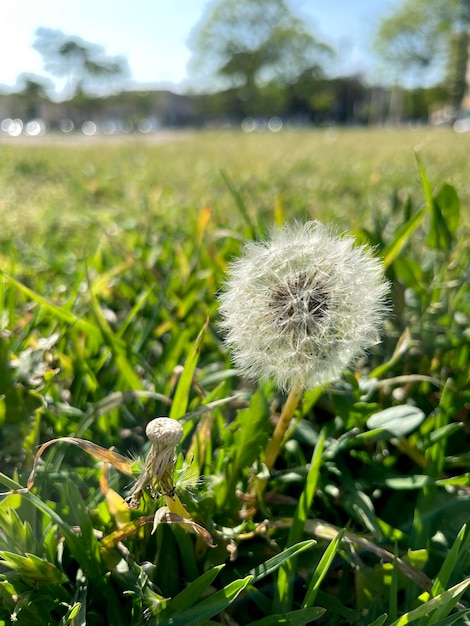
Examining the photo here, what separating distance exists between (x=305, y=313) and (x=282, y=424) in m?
0.18

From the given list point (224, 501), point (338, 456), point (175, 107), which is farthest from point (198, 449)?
point (175, 107)

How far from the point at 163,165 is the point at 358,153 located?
156 cm

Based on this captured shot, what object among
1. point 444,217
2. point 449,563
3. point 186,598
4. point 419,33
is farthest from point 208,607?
point 419,33

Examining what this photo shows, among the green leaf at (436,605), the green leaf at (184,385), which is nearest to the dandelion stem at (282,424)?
the green leaf at (184,385)

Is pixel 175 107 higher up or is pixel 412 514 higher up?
pixel 175 107

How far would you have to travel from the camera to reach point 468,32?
53.9ft

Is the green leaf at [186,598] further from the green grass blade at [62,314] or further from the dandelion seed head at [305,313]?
the green grass blade at [62,314]

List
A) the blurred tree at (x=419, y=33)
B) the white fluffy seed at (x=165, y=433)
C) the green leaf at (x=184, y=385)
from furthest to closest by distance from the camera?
the blurred tree at (x=419, y=33) < the green leaf at (x=184, y=385) < the white fluffy seed at (x=165, y=433)

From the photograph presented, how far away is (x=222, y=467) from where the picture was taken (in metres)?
0.71

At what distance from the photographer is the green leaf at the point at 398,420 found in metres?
0.73

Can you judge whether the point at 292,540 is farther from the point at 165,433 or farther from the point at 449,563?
the point at 165,433

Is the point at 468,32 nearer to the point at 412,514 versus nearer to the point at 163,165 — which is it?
the point at 163,165

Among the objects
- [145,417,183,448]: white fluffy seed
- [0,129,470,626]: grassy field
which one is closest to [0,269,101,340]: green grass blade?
[0,129,470,626]: grassy field

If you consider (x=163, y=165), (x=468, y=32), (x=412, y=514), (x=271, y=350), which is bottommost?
(x=412, y=514)
